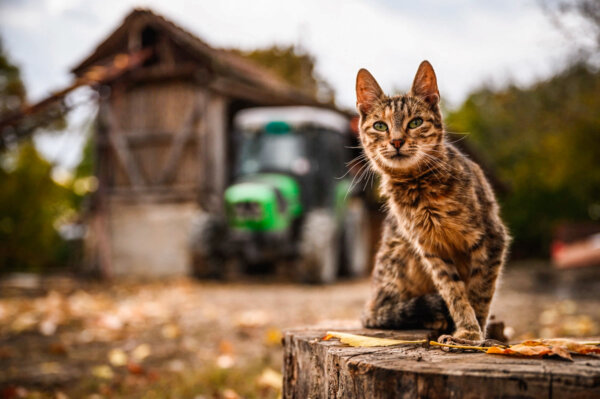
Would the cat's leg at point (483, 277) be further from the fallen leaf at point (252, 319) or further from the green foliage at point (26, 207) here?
the green foliage at point (26, 207)

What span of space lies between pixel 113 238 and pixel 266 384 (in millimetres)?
9382

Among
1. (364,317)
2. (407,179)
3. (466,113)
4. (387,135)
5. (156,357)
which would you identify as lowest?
(156,357)

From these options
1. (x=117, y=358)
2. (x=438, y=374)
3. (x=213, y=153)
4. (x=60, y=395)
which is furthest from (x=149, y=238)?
(x=438, y=374)

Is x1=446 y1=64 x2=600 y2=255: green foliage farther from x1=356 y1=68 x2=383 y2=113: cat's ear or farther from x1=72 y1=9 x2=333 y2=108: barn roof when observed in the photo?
x1=356 y1=68 x2=383 y2=113: cat's ear

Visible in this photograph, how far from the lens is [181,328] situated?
18.1ft

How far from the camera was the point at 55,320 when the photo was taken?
5.88 m

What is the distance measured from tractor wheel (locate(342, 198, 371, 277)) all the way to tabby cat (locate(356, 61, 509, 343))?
329 inches

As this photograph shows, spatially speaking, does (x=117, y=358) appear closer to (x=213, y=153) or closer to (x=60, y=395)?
(x=60, y=395)

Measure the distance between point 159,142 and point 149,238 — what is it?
7.41 feet

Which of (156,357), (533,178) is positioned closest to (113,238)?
(156,357)

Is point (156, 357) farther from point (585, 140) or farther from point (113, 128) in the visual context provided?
point (585, 140)

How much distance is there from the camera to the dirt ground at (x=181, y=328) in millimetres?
3707

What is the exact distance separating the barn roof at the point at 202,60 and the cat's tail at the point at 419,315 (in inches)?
340

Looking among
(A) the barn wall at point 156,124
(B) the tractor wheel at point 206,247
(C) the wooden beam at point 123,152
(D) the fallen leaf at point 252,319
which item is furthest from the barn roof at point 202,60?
(D) the fallen leaf at point 252,319
